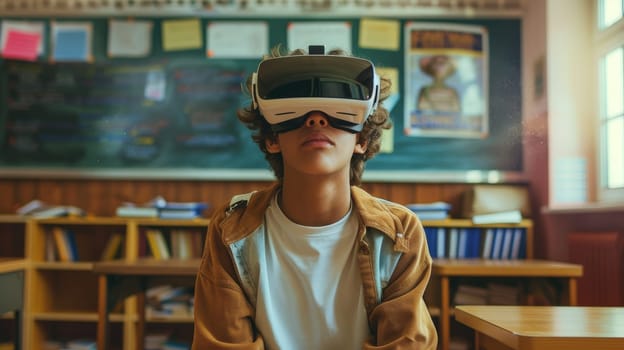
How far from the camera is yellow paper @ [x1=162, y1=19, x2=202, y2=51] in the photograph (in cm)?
374

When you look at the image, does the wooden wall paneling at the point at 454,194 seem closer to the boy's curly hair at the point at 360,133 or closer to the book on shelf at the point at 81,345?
the boy's curly hair at the point at 360,133

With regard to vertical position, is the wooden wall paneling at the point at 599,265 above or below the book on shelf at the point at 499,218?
below

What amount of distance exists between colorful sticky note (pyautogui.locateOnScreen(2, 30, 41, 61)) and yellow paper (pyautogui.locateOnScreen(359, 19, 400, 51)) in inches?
88.6

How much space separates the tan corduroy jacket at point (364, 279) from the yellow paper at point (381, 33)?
2598mm

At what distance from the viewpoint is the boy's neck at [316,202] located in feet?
4.12

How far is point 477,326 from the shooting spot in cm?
120

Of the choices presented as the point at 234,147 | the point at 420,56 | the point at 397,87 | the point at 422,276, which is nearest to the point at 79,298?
the point at 234,147

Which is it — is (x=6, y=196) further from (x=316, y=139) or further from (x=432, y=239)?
(x=316, y=139)

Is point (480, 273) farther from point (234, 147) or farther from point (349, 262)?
point (234, 147)

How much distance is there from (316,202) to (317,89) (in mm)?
262

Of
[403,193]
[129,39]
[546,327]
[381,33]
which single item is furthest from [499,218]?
[129,39]

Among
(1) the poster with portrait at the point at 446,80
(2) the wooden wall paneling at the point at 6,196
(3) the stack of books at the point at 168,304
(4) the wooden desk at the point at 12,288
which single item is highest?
(1) the poster with portrait at the point at 446,80

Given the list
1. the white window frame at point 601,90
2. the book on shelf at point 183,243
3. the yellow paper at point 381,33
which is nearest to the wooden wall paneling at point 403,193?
the yellow paper at point 381,33

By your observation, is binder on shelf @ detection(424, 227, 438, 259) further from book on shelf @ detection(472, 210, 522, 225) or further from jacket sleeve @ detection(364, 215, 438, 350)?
jacket sleeve @ detection(364, 215, 438, 350)
